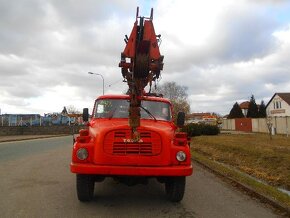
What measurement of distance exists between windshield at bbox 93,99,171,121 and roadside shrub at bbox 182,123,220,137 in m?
25.6

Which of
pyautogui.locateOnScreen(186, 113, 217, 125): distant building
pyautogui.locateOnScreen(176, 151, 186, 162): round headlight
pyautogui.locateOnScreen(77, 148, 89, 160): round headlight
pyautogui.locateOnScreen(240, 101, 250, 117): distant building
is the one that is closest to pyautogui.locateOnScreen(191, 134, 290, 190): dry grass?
pyautogui.locateOnScreen(176, 151, 186, 162): round headlight

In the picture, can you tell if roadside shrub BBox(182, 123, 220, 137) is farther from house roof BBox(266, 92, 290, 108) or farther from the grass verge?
house roof BBox(266, 92, 290, 108)

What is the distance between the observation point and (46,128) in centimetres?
5872

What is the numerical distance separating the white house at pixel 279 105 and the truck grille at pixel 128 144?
233 feet

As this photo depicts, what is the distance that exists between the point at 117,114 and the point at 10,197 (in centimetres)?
280

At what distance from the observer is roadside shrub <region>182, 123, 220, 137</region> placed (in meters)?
35.9

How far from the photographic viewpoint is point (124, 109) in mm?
9906

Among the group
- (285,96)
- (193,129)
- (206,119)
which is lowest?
(193,129)

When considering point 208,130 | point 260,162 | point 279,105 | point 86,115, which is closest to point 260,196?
point 86,115

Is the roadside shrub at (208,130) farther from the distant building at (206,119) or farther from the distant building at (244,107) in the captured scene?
the distant building at (244,107)

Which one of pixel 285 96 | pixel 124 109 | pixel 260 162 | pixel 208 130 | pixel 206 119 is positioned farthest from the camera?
pixel 285 96

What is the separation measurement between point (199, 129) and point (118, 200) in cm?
2818

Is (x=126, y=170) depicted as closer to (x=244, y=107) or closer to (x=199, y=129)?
(x=199, y=129)

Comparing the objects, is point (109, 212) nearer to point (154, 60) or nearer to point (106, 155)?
point (106, 155)
